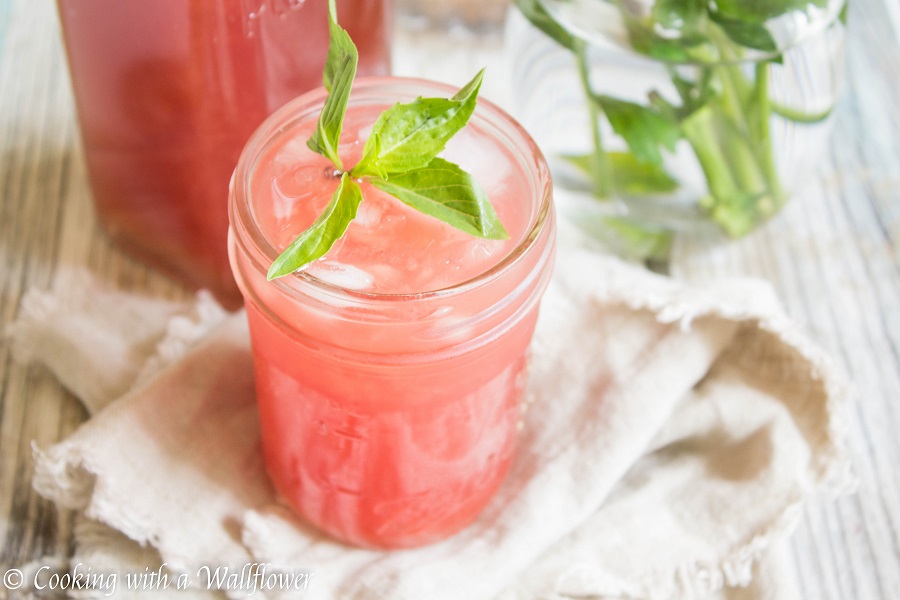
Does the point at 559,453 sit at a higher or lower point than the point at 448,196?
lower

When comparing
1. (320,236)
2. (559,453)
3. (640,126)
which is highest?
(320,236)

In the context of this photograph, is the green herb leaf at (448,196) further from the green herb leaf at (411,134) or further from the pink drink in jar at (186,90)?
the pink drink in jar at (186,90)

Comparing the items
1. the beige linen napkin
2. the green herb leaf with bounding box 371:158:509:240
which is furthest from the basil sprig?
the beige linen napkin

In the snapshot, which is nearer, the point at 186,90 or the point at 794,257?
the point at 186,90

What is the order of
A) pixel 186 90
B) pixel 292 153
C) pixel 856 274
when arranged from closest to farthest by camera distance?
pixel 292 153
pixel 186 90
pixel 856 274

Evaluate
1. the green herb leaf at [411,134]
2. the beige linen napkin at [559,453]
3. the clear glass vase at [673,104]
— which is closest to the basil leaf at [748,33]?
the clear glass vase at [673,104]

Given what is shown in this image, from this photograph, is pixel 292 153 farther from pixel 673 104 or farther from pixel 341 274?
pixel 673 104

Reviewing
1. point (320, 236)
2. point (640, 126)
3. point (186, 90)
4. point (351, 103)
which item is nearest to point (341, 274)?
point (320, 236)
